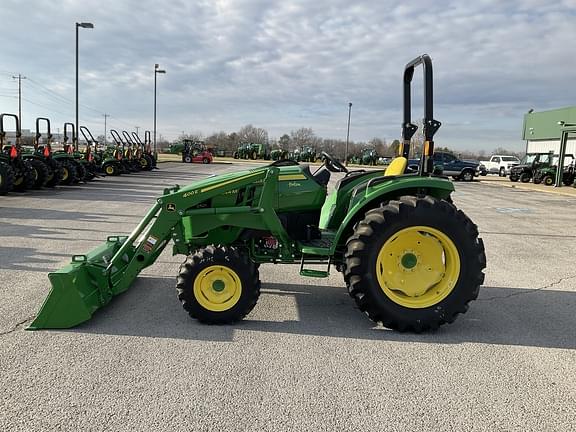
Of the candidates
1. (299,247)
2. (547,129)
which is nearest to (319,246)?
(299,247)

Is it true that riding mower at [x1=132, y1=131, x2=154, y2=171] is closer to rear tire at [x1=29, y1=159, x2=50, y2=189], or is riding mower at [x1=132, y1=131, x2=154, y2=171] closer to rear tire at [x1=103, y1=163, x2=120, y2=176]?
rear tire at [x1=103, y1=163, x2=120, y2=176]

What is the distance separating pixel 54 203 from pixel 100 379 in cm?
970

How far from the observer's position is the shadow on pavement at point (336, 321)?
380cm

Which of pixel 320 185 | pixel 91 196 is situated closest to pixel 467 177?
pixel 91 196

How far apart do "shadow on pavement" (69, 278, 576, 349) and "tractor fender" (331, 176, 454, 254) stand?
2.34ft

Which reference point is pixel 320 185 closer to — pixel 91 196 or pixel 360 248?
pixel 360 248

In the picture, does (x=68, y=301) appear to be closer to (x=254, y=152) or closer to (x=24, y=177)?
(x=24, y=177)

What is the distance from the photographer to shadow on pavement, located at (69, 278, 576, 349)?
3.80 m

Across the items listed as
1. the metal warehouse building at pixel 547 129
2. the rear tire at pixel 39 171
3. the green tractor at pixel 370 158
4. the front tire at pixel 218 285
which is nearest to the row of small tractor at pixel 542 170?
the metal warehouse building at pixel 547 129

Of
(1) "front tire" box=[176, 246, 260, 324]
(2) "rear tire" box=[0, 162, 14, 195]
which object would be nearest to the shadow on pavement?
(1) "front tire" box=[176, 246, 260, 324]

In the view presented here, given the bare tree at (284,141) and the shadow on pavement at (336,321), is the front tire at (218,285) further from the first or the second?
the bare tree at (284,141)

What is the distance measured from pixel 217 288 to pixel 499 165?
131 feet

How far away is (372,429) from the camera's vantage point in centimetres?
254

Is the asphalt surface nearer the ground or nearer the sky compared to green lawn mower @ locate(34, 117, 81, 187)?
nearer the ground
